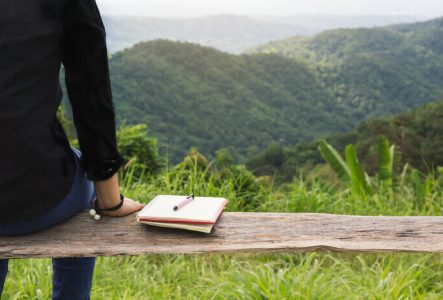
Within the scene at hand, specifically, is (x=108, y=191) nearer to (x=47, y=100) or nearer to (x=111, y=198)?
(x=111, y=198)

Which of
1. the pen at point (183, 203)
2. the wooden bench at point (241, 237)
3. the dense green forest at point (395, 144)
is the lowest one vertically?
the dense green forest at point (395, 144)

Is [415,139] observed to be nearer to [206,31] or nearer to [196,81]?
[196,81]

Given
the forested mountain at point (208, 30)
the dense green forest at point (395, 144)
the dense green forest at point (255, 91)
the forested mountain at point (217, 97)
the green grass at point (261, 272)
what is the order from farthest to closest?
the forested mountain at point (208, 30), the dense green forest at point (255, 91), the forested mountain at point (217, 97), the dense green forest at point (395, 144), the green grass at point (261, 272)

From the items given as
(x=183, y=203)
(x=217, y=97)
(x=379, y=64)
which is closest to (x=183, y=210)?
(x=183, y=203)

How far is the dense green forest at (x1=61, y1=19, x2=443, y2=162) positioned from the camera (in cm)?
5500

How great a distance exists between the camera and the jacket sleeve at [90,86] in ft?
3.62

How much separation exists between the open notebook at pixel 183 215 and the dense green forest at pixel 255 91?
1768 inches

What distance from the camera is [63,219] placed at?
54.1 inches

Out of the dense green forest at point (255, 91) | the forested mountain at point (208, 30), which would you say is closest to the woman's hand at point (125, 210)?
the dense green forest at point (255, 91)

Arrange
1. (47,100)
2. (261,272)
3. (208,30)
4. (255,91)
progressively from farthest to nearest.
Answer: (208,30)
(255,91)
(261,272)
(47,100)

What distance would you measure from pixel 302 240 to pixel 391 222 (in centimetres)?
32

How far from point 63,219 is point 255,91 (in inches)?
2718

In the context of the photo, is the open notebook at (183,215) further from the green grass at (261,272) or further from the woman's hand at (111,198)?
the green grass at (261,272)

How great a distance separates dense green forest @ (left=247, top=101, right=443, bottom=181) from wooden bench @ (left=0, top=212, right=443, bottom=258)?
1326cm
